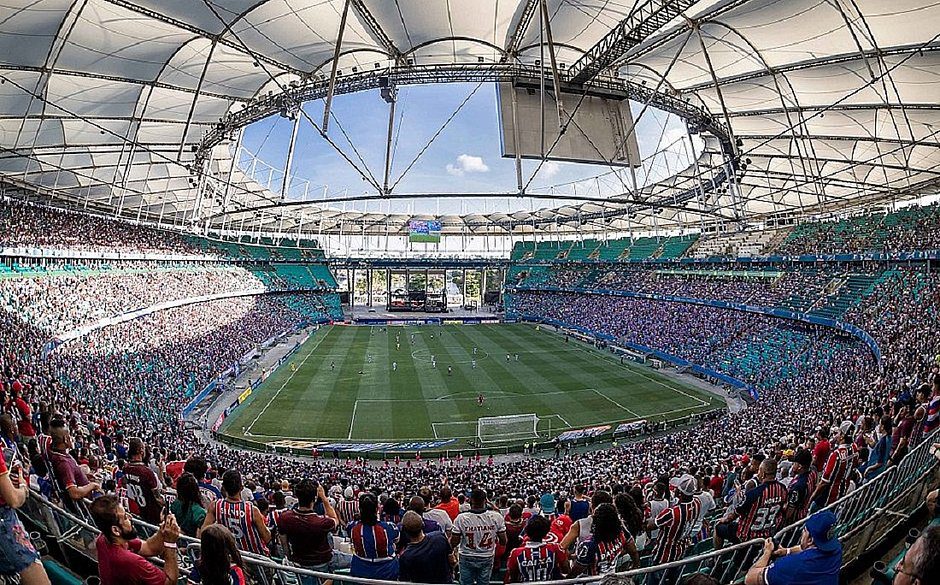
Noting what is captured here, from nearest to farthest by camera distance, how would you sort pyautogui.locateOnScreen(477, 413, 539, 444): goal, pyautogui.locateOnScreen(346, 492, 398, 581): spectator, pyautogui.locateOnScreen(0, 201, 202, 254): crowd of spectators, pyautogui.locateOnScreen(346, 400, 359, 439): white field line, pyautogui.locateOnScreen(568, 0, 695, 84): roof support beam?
pyautogui.locateOnScreen(346, 492, 398, 581): spectator → pyautogui.locateOnScreen(568, 0, 695, 84): roof support beam → pyautogui.locateOnScreen(477, 413, 539, 444): goal → pyautogui.locateOnScreen(346, 400, 359, 439): white field line → pyautogui.locateOnScreen(0, 201, 202, 254): crowd of spectators

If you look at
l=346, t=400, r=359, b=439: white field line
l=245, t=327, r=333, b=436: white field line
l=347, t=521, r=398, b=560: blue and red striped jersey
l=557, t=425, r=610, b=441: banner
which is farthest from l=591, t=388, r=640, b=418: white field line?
l=347, t=521, r=398, b=560: blue and red striped jersey

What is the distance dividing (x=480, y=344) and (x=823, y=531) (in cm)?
4945

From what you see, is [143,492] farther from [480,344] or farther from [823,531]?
[480,344]

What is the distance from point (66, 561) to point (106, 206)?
44.3m

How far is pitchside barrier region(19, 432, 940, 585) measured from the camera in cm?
410

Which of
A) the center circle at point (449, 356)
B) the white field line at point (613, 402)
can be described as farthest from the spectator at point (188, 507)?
the center circle at point (449, 356)

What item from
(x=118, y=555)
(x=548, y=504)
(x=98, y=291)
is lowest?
(x=548, y=504)

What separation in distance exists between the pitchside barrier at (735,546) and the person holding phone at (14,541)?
48 centimetres

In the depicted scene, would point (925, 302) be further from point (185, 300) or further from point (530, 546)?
point (185, 300)

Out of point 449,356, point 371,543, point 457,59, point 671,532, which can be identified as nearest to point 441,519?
point 371,543

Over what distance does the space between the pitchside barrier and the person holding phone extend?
48 centimetres

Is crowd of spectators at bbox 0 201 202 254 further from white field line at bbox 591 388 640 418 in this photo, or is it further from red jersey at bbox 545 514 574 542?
white field line at bbox 591 388 640 418

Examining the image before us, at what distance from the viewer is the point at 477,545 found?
4941 mm

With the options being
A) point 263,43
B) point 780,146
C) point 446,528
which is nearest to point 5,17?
point 263,43
